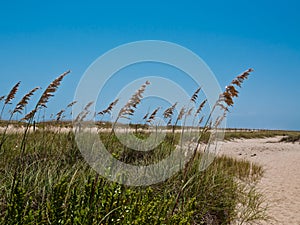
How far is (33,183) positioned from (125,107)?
5.68ft

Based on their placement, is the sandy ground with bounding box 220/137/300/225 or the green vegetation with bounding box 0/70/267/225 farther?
the sandy ground with bounding box 220/137/300/225

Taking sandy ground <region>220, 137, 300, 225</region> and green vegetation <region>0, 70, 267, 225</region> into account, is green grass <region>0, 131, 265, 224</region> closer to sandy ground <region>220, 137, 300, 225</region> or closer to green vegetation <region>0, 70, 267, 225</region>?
green vegetation <region>0, 70, 267, 225</region>

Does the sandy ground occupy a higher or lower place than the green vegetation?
lower

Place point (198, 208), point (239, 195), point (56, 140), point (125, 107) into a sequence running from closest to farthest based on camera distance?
point (125, 107) < point (198, 208) < point (239, 195) < point (56, 140)

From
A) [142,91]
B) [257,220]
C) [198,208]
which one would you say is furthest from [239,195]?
[142,91]

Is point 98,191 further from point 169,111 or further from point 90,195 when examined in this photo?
point 169,111

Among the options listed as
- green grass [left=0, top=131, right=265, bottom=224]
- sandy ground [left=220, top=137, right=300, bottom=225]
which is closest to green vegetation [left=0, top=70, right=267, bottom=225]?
green grass [left=0, top=131, right=265, bottom=224]

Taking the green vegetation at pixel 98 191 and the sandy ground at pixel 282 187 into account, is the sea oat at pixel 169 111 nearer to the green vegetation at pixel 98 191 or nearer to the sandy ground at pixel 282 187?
the green vegetation at pixel 98 191

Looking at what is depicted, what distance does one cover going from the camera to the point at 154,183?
16.5ft

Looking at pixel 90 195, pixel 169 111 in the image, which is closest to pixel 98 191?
pixel 90 195

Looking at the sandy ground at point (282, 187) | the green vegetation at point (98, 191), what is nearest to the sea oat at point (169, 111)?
the green vegetation at point (98, 191)

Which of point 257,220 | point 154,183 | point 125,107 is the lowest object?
point 257,220

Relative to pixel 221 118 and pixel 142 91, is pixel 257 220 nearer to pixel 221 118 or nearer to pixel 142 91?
pixel 221 118

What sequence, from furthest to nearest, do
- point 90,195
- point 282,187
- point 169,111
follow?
1. point 282,187
2. point 169,111
3. point 90,195
